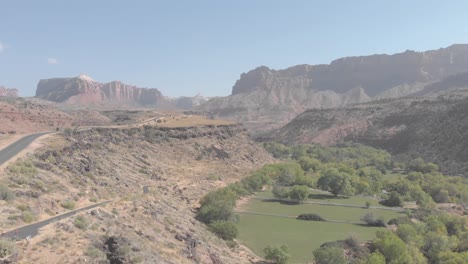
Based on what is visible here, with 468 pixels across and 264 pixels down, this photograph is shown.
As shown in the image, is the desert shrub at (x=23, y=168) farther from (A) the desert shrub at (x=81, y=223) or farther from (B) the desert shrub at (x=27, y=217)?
(A) the desert shrub at (x=81, y=223)

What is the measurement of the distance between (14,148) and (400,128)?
129291 millimetres

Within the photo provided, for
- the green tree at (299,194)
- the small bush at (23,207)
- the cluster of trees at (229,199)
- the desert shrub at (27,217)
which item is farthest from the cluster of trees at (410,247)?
the small bush at (23,207)

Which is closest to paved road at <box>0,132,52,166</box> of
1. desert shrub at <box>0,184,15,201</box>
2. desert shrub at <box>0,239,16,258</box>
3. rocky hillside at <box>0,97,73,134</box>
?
desert shrub at <box>0,184,15,201</box>

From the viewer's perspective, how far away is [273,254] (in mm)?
40125

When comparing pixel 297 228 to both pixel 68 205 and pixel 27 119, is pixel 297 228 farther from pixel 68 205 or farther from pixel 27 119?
pixel 27 119

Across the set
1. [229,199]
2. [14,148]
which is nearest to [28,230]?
[14,148]

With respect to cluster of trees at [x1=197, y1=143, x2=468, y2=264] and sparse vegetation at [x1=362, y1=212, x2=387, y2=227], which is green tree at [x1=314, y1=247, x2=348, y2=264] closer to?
cluster of trees at [x1=197, y1=143, x2=468, y2=264]

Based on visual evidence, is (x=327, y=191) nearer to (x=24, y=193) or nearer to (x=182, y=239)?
(x=182, y=239)

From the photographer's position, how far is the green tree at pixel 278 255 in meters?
39.5

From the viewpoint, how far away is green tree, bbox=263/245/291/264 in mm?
39531

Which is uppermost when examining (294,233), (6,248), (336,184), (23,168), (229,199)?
(23,168)

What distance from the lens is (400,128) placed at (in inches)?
5891

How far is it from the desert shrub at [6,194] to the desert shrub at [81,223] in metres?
5.29

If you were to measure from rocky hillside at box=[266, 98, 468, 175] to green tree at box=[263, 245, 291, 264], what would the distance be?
79.4 metres
